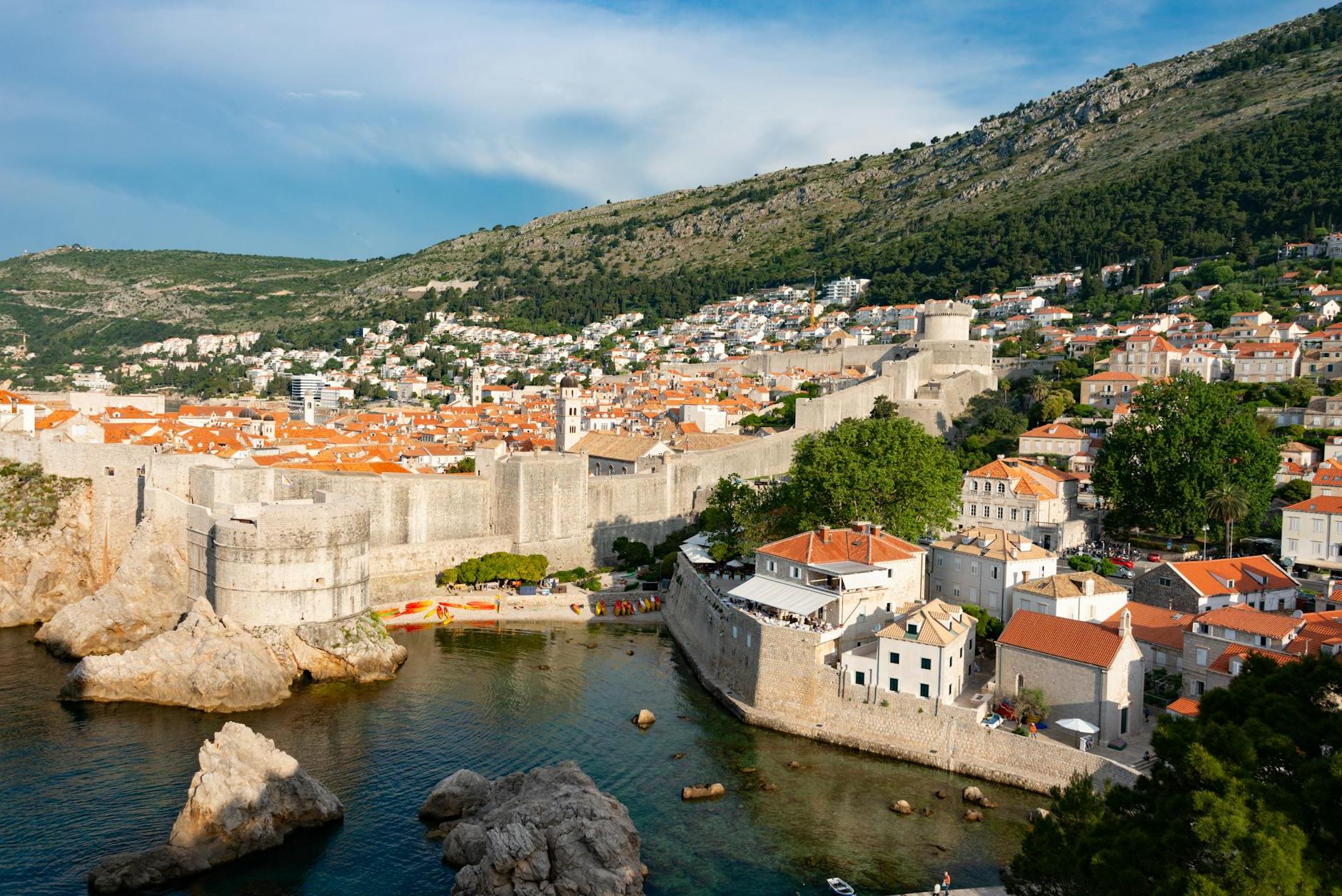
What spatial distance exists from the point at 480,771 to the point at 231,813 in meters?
4.26

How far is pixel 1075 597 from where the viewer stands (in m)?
19.7

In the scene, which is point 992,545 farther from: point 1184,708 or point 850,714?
point 1184,708

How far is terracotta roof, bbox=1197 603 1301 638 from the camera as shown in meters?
16.4

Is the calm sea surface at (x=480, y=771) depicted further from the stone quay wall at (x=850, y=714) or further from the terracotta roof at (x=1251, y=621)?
the terracotta roof at (x=1251, y=621)

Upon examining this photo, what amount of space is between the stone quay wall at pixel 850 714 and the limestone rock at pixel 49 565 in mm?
18722

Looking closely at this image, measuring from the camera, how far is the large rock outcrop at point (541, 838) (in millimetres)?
13008

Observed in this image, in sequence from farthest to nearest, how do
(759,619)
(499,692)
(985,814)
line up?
(499,692) < (759,619) < (985,814)

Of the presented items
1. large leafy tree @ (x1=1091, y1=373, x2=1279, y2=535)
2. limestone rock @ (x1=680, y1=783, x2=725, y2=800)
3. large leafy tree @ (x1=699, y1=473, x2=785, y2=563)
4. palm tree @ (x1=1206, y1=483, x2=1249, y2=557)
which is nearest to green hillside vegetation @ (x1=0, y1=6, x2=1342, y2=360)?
large leafy tree @ (x1=1091, y1=373, x2=1279, y2=535)

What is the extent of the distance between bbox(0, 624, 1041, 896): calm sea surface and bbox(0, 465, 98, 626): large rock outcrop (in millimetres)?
2979

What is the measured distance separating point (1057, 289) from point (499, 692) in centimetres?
5719

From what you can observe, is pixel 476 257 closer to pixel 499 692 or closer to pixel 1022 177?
pixel 1022 177

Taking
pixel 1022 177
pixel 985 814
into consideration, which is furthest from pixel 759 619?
pixel 1022 177

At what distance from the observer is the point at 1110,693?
1669cm

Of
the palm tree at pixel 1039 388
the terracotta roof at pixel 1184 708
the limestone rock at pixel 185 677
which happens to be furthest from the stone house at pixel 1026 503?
the limestone rock at pixel 185 677
